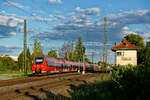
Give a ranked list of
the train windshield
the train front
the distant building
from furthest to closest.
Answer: the distant building, the train windshield, the train front

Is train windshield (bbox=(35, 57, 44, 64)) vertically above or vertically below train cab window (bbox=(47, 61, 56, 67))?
above

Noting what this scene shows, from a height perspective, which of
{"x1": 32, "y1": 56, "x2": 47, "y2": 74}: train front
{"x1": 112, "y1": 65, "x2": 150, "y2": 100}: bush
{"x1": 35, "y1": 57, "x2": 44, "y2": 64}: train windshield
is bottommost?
{"x1": 32, "y1": 56, "x2": 47, "y2": 74}: train front

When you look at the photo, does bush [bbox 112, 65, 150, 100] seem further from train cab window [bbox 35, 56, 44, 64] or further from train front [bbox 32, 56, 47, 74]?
train cab window [bbox 35, 56, 44, 64]

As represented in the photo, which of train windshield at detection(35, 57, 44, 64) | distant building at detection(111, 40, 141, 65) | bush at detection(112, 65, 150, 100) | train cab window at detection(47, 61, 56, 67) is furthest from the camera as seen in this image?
distant building at detection(111, 40, 141, 65)

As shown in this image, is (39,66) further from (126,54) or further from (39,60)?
(126,54)

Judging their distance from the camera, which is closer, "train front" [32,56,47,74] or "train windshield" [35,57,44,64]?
"train front" [32,56,47,74]

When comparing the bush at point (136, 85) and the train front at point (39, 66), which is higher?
the bush at point (136, 85)

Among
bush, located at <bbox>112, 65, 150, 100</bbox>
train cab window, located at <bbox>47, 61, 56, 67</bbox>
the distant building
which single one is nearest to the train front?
train cab window, located at <bbox>47, 61, 56, 67</bbox>

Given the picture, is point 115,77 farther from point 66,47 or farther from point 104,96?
point 66,47

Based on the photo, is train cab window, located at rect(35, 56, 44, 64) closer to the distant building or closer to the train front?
the train front

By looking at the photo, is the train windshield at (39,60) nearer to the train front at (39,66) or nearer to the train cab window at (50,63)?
the train front at (39,66)

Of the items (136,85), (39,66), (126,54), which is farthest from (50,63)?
(136,85)

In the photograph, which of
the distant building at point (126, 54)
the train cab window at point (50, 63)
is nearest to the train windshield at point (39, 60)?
the train cab window at point (50, 63)

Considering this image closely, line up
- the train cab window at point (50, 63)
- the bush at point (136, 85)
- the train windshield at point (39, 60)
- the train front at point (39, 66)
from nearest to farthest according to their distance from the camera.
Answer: the bush at point (136, 85) → the train front at point (39, 66) → the train windshield at point (39, 60) → the train cab window at point (50, 63)
